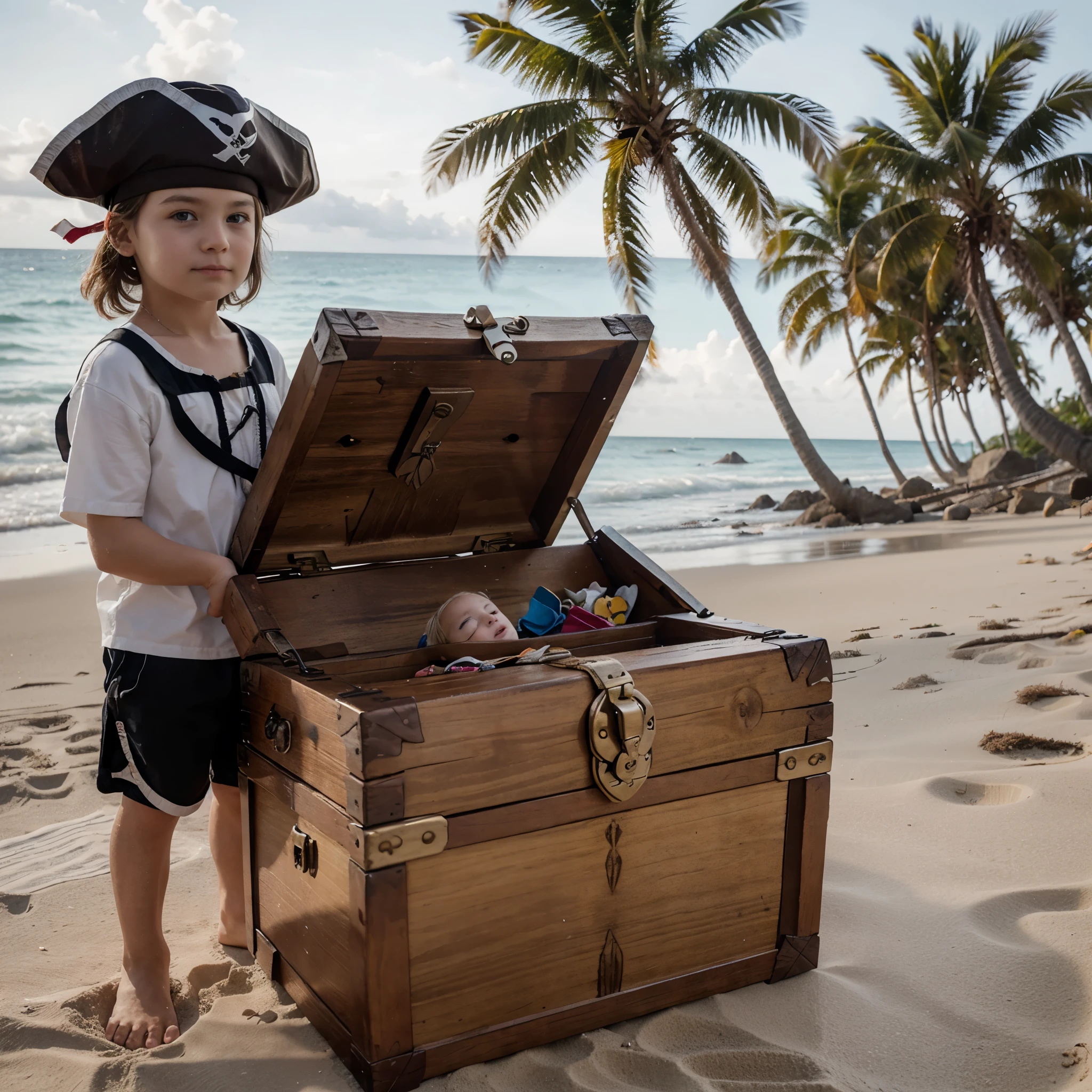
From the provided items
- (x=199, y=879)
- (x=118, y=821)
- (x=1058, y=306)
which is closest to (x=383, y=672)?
(x=118, y=821)

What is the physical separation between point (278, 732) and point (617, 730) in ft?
2.16

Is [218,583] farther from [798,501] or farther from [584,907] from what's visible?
[798,501]

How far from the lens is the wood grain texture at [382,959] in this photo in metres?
1.62

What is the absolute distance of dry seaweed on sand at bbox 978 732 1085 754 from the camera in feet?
10.3

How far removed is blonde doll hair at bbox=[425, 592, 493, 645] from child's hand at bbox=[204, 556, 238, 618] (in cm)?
52

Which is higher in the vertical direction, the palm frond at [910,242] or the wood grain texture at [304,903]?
the palm frond at [910,242]

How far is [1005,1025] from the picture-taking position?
1861mm

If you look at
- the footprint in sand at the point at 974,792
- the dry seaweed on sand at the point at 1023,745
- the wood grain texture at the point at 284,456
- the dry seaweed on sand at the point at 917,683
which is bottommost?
the footprint in sand at the point at 974,792

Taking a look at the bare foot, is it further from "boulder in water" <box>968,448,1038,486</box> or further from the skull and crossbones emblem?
"boulder in water" <box>968,448,1038,486</box>

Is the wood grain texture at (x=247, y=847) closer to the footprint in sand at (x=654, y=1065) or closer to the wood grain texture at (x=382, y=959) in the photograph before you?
the wood grain texture at (x=382, y=959)

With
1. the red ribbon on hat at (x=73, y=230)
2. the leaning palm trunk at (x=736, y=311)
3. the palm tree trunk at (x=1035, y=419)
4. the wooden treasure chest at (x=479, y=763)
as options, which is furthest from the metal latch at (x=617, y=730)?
the palm tree trunk at (x=1035, y=419)

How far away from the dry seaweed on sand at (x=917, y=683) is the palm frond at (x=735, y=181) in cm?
1086

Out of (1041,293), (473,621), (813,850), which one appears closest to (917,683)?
(813,850)

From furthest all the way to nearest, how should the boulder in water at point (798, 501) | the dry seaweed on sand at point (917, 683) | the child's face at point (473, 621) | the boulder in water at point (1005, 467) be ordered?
1. the boulder in water at point (1005, 467)
2. the boulder in water at point (798, 501)
3. the dry seaweed on sand at point (917, 683)
4. the child's face at point (473, 621)
